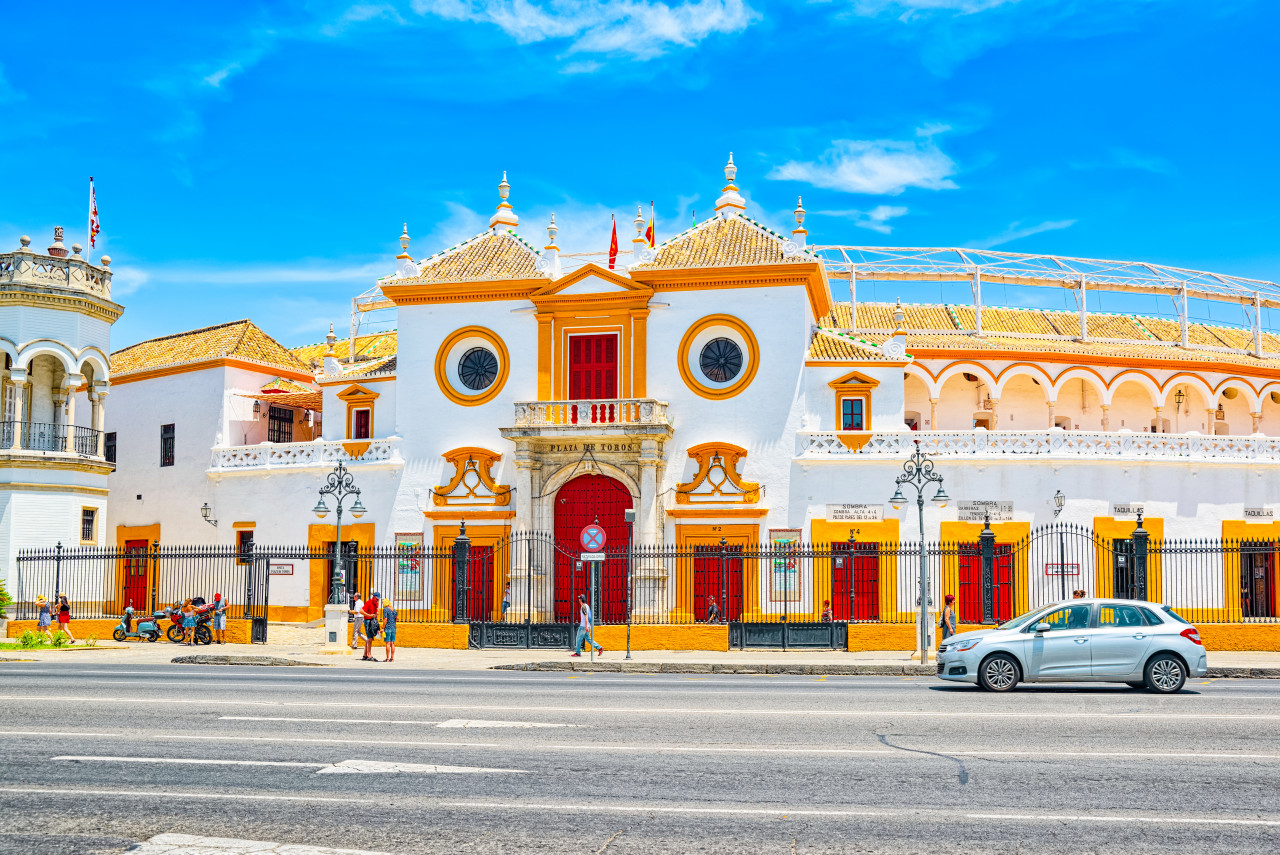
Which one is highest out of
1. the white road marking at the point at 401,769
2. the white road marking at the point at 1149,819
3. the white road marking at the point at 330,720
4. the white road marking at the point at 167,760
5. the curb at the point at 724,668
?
the white road marking at the point at 1149,819

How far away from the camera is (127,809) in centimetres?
810

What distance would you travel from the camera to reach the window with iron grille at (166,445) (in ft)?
133

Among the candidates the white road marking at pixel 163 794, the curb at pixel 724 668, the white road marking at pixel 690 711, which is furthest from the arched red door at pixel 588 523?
the white road marking at pixel 163 794

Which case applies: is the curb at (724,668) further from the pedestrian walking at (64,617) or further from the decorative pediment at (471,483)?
the pedestrian walking at (64,617)

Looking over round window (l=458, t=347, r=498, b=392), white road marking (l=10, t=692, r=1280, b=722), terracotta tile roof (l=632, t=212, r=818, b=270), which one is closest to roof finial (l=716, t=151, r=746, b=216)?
terracotta tile roof (l=632, t=212, r=818, b=270)

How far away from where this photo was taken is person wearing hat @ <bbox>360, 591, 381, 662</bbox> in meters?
25.3

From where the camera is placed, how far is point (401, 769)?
9531 millimetres

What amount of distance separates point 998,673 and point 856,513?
17.2 metres

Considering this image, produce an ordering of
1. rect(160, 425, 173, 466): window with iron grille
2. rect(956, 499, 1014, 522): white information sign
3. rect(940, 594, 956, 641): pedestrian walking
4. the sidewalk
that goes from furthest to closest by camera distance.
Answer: rect(160, 425, 173, 466): window with iron grille < rect(956, 499, 1014, 522): white information sign < rect(940, 594, 956, 641): pedestrian walking < the sidewalk

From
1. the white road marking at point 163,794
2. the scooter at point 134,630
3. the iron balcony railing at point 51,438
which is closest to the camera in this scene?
the white road marking at point 163,794

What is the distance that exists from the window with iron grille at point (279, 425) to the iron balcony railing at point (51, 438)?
20.7 ft

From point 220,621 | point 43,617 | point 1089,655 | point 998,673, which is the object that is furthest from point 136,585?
point 1089,655

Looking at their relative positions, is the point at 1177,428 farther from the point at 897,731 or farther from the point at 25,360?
the point at 25,360

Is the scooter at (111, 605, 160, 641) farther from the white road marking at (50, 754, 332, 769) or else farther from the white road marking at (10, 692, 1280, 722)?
the white road marking at (50, 754, 332, 769)
